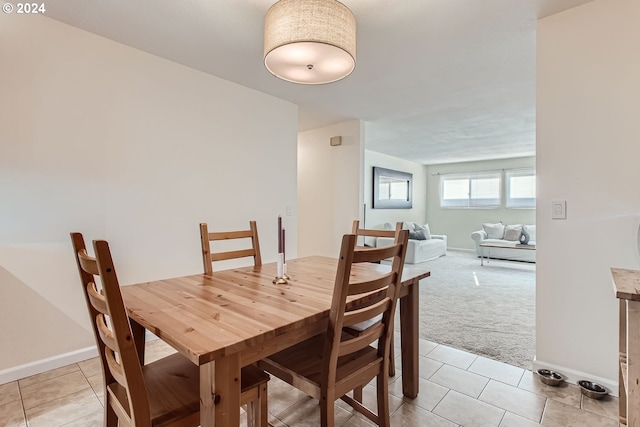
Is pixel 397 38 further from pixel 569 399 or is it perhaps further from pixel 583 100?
pixel 569 399

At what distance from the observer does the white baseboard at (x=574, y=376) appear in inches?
69.4

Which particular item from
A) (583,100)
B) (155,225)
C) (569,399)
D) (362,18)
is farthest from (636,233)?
(155,225)

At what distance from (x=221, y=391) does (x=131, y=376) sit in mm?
269

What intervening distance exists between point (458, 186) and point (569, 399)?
6.92 meters

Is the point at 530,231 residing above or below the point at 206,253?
below

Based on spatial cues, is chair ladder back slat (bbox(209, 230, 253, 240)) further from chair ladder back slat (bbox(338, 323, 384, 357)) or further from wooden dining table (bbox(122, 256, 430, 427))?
chair ladder back slat (bbox(338, 323, 384, 357))

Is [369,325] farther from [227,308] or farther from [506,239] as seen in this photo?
[506,239]

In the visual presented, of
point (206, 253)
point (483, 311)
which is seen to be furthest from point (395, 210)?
point (206, 253)

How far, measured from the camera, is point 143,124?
245 cm

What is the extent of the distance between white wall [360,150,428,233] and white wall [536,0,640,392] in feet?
14.6

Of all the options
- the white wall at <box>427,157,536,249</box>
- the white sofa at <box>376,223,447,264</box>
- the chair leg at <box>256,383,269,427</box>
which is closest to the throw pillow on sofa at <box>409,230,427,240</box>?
the white sofa at <box>376,223,447,264</box>

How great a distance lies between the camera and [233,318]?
105cm

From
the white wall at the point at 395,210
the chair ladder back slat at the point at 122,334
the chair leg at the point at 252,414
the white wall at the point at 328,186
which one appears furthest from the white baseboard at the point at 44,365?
the white wall at the point at 395,210

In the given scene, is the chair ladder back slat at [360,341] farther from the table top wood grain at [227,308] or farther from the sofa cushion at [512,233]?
the sofa cushion at [512,233]
